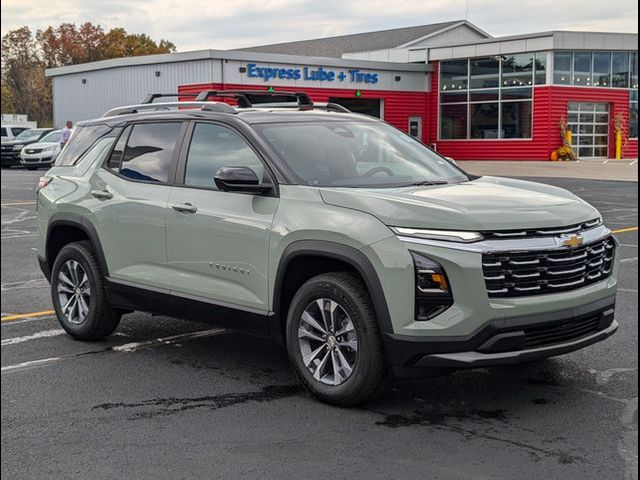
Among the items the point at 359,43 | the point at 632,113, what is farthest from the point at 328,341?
the point at 359,43

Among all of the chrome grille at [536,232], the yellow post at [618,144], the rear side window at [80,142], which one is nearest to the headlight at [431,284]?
the chrome grille at [536,232]

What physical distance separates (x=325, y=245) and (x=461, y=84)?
40077 mm

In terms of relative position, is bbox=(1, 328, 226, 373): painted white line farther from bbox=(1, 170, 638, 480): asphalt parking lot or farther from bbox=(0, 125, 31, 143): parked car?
bbox=(0, 125, 31, 143): parked car

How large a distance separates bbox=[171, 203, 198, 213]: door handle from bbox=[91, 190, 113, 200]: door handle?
767 mm

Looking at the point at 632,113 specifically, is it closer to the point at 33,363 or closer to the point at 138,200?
the point at 138,200

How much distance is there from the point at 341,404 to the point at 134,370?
160 cm

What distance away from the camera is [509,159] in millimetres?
42406

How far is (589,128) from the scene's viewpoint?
42719 millimetres

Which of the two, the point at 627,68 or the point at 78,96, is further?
the point at 78,96

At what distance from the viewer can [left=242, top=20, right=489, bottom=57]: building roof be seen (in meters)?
53.2

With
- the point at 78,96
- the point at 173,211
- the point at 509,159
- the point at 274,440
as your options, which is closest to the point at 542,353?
the point at 274,440

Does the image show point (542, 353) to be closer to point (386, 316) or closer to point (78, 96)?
point (386, 316)

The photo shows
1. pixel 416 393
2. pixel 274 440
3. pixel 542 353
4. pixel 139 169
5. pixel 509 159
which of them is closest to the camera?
pixel 274 440

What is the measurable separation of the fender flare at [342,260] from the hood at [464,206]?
0.82ft
